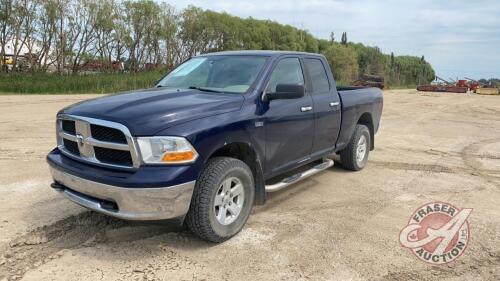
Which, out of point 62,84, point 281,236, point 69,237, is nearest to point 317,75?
point 281,236

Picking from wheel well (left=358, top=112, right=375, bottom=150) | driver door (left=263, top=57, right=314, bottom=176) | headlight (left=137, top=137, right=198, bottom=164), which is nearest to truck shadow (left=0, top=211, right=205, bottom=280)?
headlight (left=137, top=137, right=198, bottom=164)

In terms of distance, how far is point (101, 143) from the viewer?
3.74m

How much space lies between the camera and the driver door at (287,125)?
15.4 feet

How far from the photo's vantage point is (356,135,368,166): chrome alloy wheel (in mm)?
7121

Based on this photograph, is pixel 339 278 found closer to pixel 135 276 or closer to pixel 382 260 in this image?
pixel 382 260

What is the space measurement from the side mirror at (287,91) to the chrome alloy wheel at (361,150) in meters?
2.89

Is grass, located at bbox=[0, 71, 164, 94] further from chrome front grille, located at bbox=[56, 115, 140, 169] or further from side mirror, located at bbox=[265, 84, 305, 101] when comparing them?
chrome front grille, located at bbox=[56, 115, 140, 169]

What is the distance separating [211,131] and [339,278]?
1.66 meters

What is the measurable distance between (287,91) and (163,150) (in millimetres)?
1505

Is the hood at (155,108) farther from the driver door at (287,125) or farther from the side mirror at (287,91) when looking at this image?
the driver door at (287,125)

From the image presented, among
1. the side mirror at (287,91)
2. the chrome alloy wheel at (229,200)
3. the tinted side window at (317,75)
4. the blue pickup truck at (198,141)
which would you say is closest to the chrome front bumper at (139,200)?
the blue pickup truck at (198,141)

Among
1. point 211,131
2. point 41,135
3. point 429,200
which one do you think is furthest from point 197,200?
point 41,135

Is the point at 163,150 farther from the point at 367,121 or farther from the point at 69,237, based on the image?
the point at 367,121

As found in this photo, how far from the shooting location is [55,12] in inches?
1149
